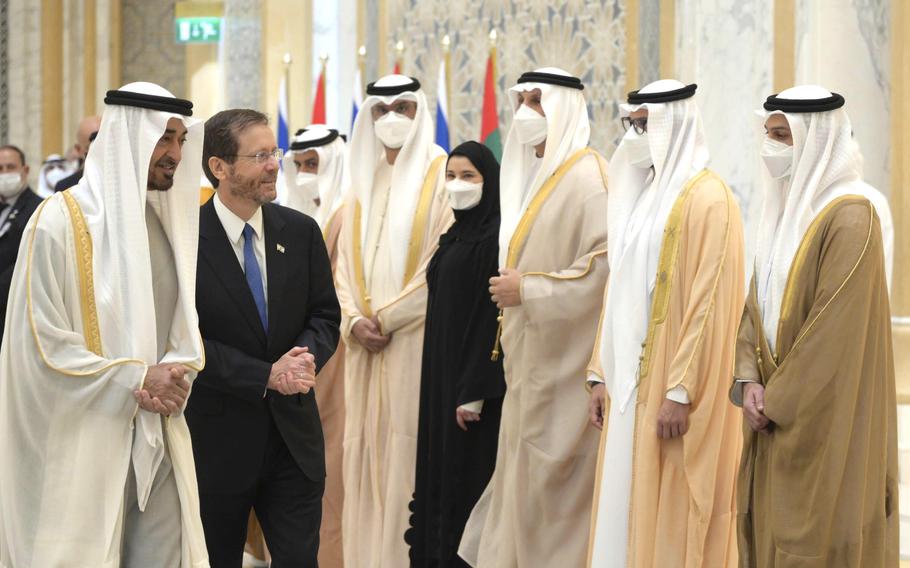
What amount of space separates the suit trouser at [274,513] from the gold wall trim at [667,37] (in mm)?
5172

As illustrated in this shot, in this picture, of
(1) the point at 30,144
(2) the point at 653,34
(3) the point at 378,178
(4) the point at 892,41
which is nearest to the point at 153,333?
A: (3) the point at 378,178

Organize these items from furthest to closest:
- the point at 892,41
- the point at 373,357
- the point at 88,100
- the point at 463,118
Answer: the point at 88,100 → the point at 463,118 → the point at 892,41 → the point at 373,357

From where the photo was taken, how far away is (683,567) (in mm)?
3834

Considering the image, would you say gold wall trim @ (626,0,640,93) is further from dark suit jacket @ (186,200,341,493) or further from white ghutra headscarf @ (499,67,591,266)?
dark suit jacket @ (186,200,341,493)

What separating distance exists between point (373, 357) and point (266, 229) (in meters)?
1.62

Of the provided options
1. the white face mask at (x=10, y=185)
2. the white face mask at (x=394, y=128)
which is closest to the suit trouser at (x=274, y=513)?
the white face mask at (x=394, y=128)

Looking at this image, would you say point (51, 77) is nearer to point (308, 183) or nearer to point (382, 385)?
point (308, 183)

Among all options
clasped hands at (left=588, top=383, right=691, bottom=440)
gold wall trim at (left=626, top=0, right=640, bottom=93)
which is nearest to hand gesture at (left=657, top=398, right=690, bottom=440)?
clasped hands at (left=588, top=383, right=691, bottom=440)

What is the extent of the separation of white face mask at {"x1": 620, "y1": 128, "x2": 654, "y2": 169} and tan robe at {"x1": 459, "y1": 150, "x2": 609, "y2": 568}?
1.16 ft

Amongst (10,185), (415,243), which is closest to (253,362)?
(415,243)

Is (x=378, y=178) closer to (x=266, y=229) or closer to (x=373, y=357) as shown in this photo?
(x=373, y=357)

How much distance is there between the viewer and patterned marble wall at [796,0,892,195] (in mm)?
6129

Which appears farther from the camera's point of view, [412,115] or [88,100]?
[88,100]

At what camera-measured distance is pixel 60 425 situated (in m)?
3.07
